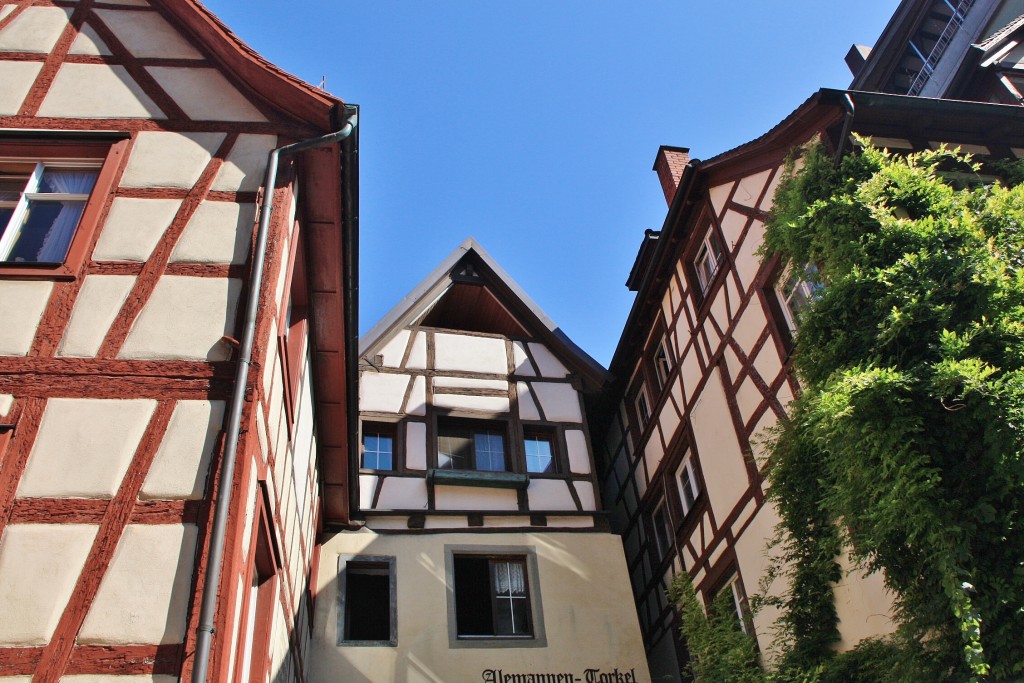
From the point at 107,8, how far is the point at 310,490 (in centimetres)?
535

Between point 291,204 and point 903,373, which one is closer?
point 903,373

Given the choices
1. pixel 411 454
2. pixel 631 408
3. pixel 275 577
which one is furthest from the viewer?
pixel 631 408

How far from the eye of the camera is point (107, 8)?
7617 mm

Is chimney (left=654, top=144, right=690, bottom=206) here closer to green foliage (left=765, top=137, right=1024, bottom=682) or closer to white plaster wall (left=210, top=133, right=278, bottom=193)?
green foliage (left=765, top=137, right=1024, bottom=682)

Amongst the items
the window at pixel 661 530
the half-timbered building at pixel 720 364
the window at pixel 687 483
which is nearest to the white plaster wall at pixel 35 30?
the half-timbered building at pixel 720 364

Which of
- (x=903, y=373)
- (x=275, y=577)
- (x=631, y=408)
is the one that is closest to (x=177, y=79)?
(x=275, y=577)

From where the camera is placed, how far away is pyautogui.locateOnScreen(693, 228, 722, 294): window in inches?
477

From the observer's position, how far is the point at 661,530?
1366 cm

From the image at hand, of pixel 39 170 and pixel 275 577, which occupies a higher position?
pixel 39 170

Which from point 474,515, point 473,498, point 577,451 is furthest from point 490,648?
point 577,451

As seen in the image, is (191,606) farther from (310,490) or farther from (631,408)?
(631,408)

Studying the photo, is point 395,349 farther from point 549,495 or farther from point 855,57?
point 855,57

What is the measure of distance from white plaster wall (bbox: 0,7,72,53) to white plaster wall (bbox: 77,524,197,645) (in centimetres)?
474

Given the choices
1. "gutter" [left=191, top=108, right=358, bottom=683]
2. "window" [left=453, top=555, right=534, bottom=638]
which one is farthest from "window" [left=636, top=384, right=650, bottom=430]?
"gutter" [left=191, top=108, right=358, bottom=683]
